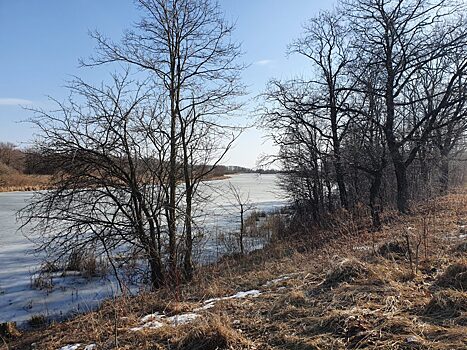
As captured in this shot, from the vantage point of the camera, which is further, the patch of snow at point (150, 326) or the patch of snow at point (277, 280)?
the patch of snow at point (277, 280)

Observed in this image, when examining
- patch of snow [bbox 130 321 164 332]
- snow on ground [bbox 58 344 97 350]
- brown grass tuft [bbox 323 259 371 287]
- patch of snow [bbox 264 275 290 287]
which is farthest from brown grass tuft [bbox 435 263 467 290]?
snow on ground [bbox 58 344 97 350]

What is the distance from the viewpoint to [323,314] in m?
3.91

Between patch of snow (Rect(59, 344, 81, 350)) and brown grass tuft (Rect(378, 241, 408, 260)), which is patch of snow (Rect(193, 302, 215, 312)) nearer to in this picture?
patch of snow (Rect(59, 344, 81, 350))

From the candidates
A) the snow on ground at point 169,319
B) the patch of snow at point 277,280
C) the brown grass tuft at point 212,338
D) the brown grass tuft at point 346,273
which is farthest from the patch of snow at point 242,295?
the brown grass tuft at point 212,338

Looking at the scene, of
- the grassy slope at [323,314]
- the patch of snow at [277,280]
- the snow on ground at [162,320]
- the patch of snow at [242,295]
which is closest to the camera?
the grassy slope at [323,314]

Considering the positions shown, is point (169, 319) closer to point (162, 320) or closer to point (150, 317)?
point (162, 320)

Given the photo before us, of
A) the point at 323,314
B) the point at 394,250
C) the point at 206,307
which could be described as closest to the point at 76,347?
the point at 206,307

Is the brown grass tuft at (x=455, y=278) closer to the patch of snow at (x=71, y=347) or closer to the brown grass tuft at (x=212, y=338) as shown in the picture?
the brown grass tuft at (x=212, y=338)

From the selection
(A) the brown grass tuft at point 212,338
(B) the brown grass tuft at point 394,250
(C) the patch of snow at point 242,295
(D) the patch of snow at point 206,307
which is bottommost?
(C) the patch of snow at point 242,295

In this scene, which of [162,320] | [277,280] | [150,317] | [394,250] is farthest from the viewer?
[394,250]

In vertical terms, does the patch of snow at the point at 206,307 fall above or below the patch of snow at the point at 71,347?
above

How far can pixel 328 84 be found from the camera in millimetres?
17531

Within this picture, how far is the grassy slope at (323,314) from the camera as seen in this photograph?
3254mm

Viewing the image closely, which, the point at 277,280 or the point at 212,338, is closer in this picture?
the point at 212,338
